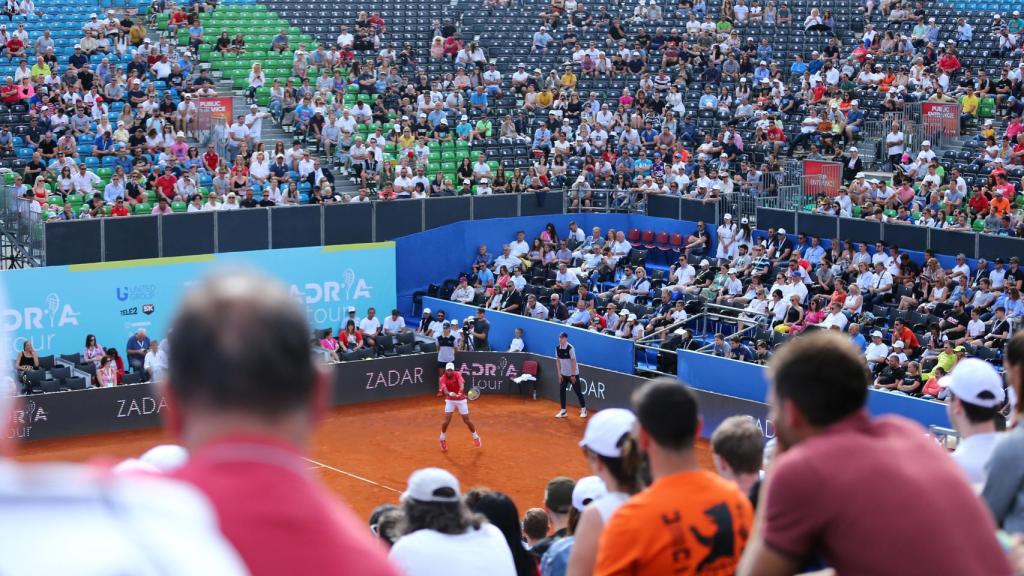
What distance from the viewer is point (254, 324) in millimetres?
1953

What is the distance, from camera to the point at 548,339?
26.7 metres

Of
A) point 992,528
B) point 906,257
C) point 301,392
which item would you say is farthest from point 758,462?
point 906,257

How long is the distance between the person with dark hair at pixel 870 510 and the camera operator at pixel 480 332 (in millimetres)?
23633

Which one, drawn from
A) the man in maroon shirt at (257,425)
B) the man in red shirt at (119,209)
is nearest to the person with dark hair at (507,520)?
the man in maroon shirt at (257,425)

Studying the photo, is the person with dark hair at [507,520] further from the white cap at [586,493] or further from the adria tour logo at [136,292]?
the adria tour logo at [136,292]

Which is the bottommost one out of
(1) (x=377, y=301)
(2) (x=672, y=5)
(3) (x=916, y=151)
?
(1) (x=377, y=301)

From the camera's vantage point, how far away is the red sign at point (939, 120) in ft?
108

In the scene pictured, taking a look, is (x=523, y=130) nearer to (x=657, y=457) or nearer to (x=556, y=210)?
(x=556, y=210)

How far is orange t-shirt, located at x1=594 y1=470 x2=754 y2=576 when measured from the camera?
414 cm

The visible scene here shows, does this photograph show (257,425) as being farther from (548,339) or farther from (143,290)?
(548,339)

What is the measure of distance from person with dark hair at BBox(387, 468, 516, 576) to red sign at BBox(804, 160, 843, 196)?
26.1 meters

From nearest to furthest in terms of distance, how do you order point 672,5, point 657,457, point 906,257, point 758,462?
point 657,457 < point 758,462 < point 906,257 < point 672,5

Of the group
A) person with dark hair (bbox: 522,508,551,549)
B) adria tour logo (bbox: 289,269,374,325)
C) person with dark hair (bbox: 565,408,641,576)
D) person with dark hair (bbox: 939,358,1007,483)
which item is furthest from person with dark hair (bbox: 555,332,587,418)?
person with dark hair (bbox: 565,408,641,576)

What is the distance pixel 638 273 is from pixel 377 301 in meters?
5.50
